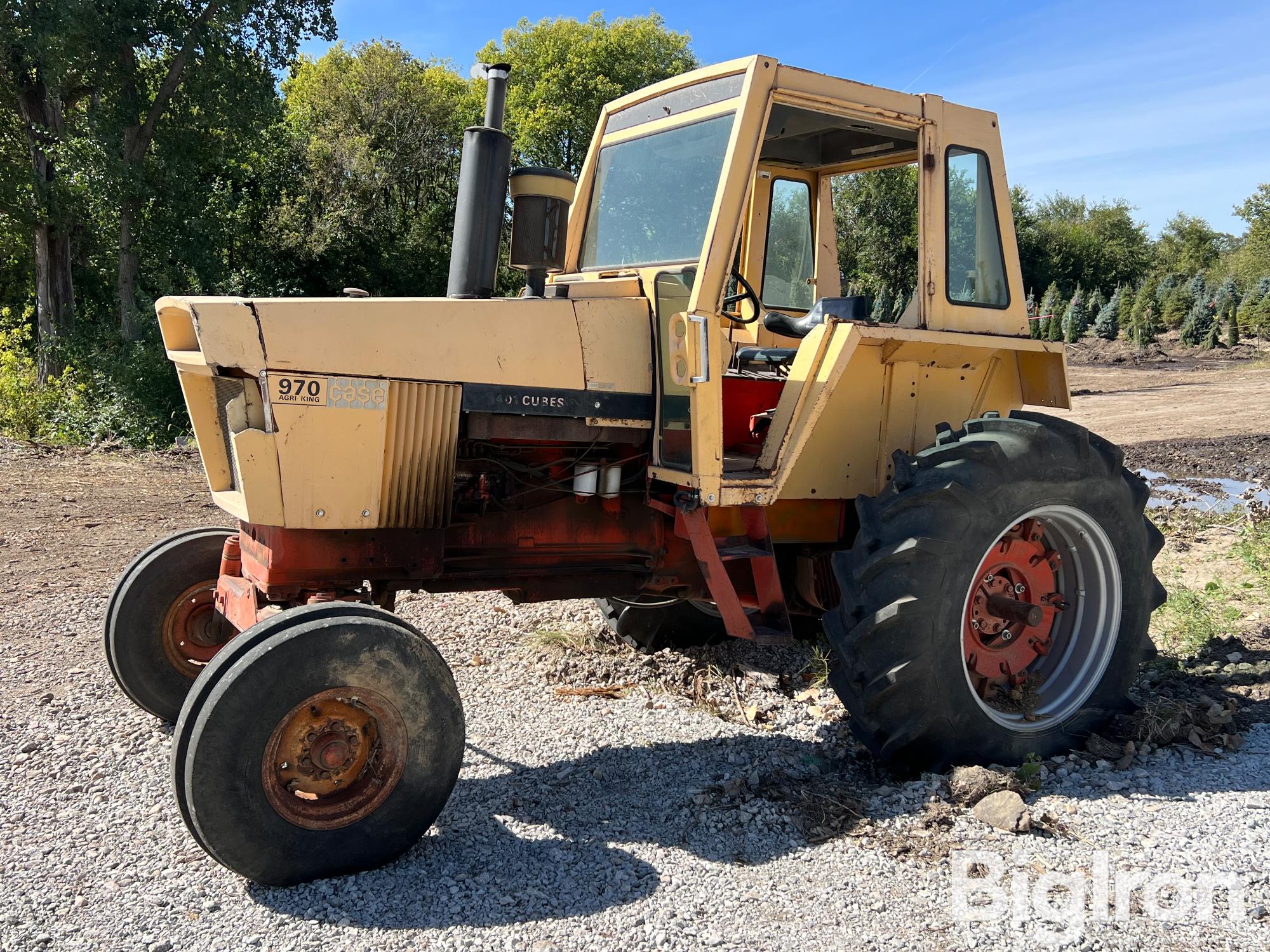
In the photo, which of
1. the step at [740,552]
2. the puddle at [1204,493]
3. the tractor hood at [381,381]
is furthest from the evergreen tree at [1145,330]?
the tractor hood at [381,381]

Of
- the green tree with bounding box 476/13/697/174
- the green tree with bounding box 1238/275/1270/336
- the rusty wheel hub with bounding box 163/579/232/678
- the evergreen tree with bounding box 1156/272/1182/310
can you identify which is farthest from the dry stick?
the evergreen tree with bounding box 1156/272/1182/310

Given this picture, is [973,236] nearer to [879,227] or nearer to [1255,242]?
[879,227]

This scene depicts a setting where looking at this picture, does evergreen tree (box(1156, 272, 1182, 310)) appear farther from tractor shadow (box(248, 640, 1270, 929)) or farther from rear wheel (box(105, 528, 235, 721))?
rear wheel (box(105, 528, 235, 721))

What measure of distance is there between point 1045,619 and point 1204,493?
6.26 m

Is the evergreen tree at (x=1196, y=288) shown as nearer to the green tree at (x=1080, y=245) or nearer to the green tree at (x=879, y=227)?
the green tree at (x=1080, y=245)

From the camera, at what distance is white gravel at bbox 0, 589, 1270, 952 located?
9.20ft

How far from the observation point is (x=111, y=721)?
4.31 meters

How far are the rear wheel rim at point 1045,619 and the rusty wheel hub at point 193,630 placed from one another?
10.7ft

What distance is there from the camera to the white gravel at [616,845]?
9.20ft

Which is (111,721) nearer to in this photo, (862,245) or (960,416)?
(960,416)

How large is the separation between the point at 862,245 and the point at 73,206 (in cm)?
1472

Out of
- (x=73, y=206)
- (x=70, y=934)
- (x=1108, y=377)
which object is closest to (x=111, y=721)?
(x=70, y=934)

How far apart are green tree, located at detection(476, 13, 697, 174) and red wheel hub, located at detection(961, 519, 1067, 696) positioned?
88.7 ft

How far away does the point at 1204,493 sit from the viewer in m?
9.32
